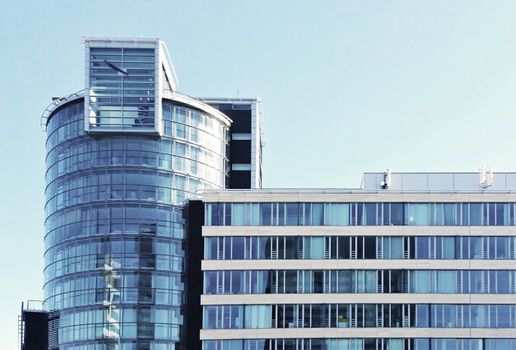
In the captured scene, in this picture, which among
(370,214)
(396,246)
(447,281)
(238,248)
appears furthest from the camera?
(370,214)

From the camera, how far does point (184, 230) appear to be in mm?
129500

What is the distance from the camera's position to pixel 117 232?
A: 128 metres

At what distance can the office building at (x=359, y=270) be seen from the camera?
108m

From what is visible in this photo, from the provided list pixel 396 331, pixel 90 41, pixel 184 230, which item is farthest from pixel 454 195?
pixel 90 41

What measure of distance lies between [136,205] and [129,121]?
1074 centimetres

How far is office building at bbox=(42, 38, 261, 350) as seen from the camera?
126 metres

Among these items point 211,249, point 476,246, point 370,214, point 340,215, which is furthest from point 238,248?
point 476,246

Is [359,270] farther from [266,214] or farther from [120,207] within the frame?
[120,207]

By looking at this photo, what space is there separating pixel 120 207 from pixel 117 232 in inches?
125

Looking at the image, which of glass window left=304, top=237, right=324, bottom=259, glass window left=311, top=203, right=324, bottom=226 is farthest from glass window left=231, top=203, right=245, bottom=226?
glass window left=311, top=203, right=324, bottom=226

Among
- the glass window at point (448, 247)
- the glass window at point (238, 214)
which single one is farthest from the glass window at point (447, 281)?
the glass window at point (238, 214)

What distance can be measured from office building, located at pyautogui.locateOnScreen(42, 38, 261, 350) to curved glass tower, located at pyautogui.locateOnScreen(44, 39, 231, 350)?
13 centimetres

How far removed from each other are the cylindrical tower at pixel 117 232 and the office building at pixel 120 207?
13cm

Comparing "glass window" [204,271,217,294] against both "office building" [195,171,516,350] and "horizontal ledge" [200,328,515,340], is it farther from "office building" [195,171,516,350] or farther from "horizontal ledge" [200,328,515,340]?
"horizontal ledge" [200,328,515,340]
